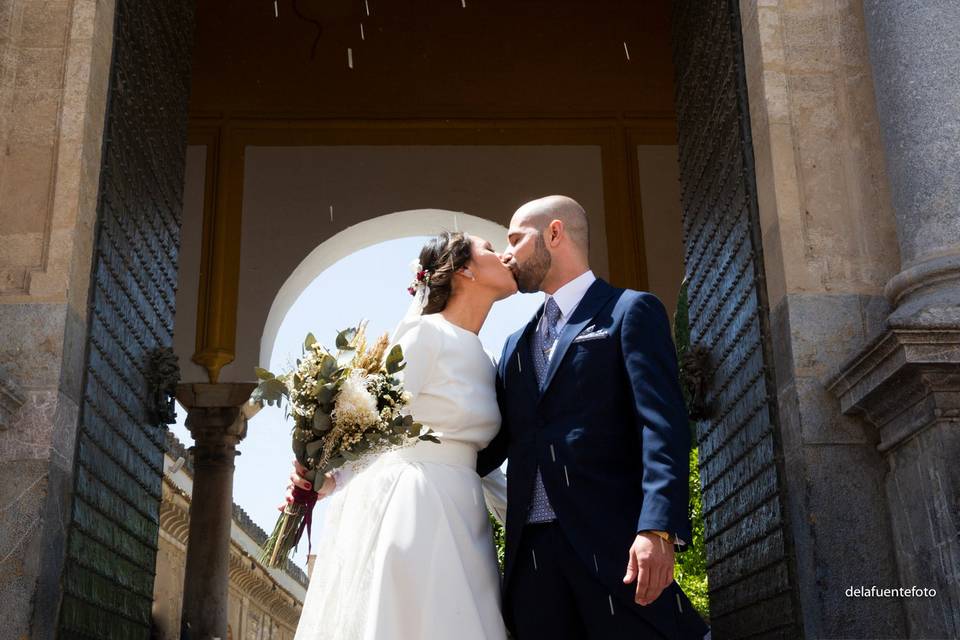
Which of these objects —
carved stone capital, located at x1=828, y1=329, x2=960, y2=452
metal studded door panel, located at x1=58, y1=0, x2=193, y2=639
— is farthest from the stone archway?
carved stone capital, located at x1=828, y1=329, x2=960, y2=452

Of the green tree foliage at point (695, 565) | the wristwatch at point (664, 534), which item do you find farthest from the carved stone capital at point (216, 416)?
the wristwatch at point (664, 534)

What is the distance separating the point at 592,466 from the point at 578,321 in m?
0.48

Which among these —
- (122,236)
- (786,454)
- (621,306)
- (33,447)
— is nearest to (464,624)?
(621,306)

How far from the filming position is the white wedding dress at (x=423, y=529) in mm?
3576

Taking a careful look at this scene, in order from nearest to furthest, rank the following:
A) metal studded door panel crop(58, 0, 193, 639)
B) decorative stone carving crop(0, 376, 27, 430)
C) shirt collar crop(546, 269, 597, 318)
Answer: shirt collar crop(546, 269, 597, 318)
decorative stone carving crop(0, 376, 27, 430)
metal studded door panel crop(58, 0, 193, 639)

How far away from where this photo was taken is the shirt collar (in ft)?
13.3

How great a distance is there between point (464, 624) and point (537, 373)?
83 centimetres

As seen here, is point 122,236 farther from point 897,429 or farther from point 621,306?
point 897,429

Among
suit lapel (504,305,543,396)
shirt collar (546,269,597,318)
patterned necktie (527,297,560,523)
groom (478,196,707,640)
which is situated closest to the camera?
groom (478,196,707,640)

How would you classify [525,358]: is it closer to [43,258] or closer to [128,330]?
[43,258]

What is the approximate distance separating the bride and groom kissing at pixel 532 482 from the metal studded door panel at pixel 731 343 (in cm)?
143

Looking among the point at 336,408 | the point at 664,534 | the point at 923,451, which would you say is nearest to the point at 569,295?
the point at 336,408

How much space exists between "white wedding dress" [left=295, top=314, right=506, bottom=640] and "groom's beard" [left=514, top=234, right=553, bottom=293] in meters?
0.27

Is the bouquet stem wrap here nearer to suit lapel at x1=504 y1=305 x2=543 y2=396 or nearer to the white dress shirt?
suit lapel at x1=504 y1=305 x2=543 y2=396
